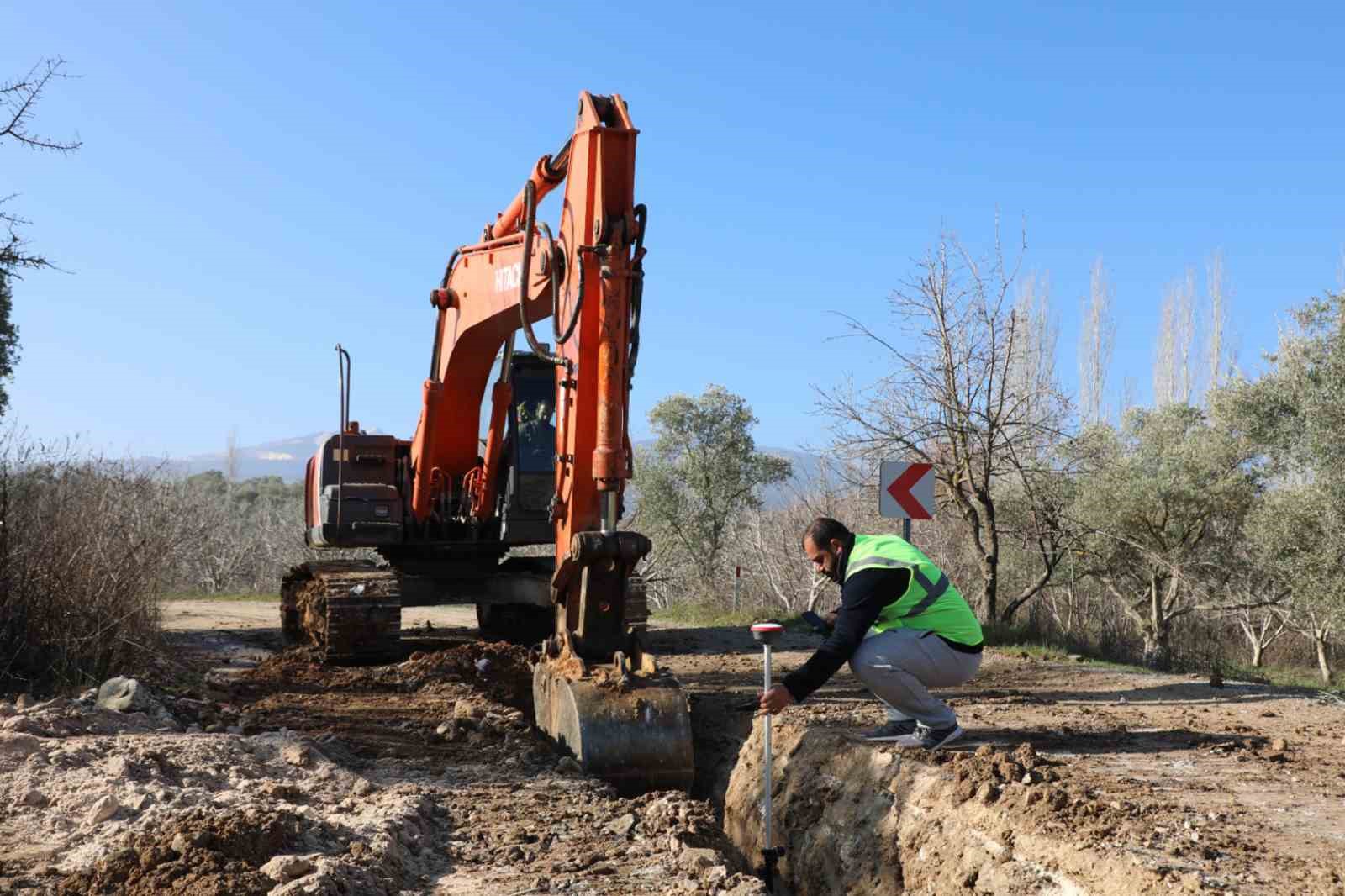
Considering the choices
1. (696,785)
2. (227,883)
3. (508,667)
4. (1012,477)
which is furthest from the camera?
(1012,477)

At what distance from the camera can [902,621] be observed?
6.89 metres

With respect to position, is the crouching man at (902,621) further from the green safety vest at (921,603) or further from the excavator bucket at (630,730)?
the excavator bucket at (630,730)

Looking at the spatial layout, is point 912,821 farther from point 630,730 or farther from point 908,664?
point 630,730

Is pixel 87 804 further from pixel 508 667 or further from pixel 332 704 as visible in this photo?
pixel 508 667

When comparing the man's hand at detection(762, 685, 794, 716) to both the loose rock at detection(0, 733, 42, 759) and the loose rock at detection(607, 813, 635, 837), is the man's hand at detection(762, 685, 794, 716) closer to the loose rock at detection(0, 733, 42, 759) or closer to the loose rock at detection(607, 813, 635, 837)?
the loose rock at detection(607, 813, 635, 837)

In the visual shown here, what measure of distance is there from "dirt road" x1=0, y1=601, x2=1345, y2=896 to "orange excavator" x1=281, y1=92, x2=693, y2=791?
2.21 ft

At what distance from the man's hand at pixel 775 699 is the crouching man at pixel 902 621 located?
2.01 ft

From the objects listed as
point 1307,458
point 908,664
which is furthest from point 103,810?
point 1307,458

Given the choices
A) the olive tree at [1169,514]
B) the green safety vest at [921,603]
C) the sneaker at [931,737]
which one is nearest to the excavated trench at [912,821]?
the sneaker at [931,737]

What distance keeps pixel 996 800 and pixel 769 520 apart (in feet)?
108

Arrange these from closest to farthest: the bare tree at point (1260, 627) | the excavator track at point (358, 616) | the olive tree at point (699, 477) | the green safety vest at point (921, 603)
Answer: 1. the green safety vest at point (921, 603)
2. the excavator track at point (358, 616)
3. the bare tree at point (1260, 627)
4. the olive tree at point (699, 477)

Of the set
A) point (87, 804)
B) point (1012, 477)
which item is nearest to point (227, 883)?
point (87, 804)

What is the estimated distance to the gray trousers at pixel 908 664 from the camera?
6.83 metres

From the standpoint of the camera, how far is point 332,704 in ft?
31.2
